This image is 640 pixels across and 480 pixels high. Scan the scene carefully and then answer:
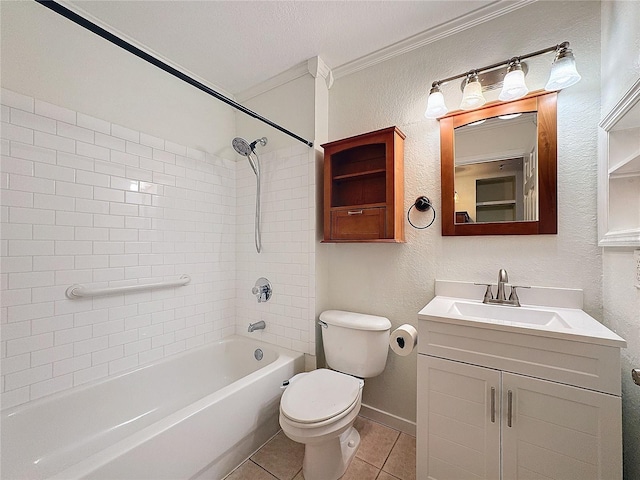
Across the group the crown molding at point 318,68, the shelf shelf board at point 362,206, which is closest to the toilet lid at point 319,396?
the shelf shelf board at point 362,206

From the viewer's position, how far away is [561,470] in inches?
38.9

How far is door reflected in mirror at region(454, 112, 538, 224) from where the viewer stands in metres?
1.42

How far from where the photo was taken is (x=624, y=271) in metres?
1.11

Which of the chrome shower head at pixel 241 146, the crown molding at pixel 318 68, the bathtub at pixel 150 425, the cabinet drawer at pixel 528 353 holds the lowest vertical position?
the bathtub at pixel 150 425

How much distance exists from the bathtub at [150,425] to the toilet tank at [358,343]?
0.32 meters

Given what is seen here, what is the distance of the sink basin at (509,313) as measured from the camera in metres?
1.26

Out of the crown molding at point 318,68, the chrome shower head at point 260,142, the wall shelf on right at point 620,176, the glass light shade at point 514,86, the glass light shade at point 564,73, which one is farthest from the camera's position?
the chrome shower head at point 260,142

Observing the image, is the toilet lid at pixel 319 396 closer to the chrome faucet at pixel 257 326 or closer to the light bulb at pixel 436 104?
the chrome faucet at pixel 257 326

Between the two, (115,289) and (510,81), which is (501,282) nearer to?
(510,81)

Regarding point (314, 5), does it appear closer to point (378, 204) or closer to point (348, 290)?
point (378, 204)

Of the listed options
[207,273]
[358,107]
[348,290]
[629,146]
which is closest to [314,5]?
[358,107]

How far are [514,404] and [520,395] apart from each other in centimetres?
4

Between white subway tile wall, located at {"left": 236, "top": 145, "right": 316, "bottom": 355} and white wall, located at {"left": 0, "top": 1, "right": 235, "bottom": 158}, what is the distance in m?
0.60

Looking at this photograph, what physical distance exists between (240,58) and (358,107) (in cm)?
92
